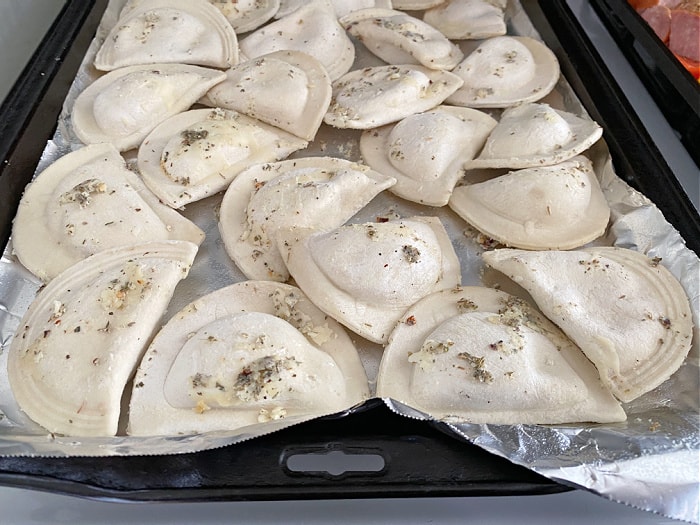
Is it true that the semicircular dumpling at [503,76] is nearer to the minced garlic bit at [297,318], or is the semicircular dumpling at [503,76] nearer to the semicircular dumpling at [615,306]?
the semicircular dumpling at [615,306]

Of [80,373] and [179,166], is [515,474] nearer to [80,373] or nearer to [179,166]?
[80,373]

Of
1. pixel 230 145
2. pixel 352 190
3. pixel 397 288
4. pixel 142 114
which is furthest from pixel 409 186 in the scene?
pixel 142 114

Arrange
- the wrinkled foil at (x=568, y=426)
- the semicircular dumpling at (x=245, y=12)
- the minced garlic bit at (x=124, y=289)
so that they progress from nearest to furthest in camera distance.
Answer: the wrinkled foil at (x=568, y=426) → the minced garlic bit at (x=124, y=289) → the semicircular dumpling at (x=245, y=12)

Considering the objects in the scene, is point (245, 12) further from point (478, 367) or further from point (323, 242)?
point (478, 367)

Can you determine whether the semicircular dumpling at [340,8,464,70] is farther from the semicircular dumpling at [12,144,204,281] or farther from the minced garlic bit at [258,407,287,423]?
the minced garlic bit at [258,407,287,423]

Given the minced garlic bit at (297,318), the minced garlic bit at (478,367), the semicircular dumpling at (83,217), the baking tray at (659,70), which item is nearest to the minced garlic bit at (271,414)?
the minced garlic bit at (297,318)

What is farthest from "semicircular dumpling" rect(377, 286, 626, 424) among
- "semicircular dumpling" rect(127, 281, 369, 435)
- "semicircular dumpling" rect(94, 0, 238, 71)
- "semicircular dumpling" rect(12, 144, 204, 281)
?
"semicircular dumpling" rect(94, 0, 238, 71)
